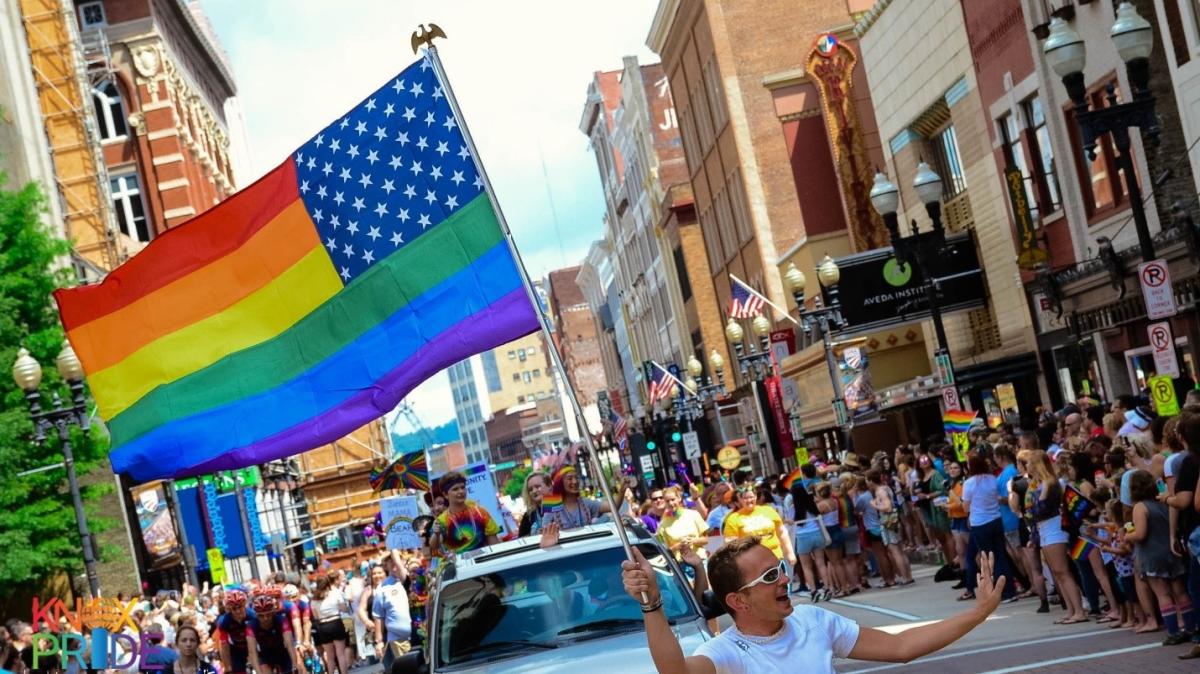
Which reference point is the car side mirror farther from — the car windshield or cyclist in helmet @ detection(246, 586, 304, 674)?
cyclist in helmet @ detection(246, 586, 304, 674)

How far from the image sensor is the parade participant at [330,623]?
2651cm

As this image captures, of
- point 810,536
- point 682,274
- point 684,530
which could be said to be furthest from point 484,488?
point 682,274

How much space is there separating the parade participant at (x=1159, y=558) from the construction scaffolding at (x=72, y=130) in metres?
41.9

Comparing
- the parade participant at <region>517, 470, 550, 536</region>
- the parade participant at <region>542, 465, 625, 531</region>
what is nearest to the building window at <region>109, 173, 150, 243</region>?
the parade participant at <region>517, 470, 550, 536</region>

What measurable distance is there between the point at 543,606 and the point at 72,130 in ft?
156

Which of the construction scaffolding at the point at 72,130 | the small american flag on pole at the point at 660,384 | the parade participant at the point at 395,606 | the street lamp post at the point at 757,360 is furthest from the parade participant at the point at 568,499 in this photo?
the small american flag on pole at the point at 660,384

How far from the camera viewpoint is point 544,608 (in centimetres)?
1052

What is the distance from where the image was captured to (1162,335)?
620 inches

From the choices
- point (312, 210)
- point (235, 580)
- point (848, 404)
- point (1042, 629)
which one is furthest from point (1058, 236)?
point (235, 580)

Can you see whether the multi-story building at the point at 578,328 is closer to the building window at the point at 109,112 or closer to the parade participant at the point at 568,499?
the building window at the point at 109,112

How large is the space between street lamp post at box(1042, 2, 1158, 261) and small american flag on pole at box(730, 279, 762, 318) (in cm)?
2927

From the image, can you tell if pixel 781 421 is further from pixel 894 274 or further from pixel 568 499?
pixel 568 499

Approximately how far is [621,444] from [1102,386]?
5052 centimetres

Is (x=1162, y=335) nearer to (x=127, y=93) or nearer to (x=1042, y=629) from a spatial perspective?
(x=1042, y=629)
